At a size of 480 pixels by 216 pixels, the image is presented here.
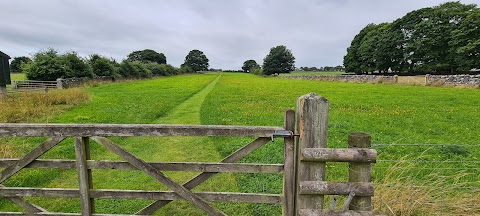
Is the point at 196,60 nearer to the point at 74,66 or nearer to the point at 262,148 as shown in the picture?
the point at 74,66

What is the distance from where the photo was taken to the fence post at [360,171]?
3.18 metres

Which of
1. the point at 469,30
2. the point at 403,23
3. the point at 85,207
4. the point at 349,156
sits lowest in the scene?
the point at 85,207

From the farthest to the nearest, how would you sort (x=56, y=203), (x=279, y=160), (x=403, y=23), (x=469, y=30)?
(x=403, y=23) → (x=469, y=30) → (x=279, y=160) → (x=56, y=203)

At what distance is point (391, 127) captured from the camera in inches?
451

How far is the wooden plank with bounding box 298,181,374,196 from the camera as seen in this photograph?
125 inches

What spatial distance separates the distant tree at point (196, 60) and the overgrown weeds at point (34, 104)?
502ft

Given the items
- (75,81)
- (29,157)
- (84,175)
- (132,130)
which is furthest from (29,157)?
(75,81)

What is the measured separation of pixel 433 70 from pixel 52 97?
64.5 metres

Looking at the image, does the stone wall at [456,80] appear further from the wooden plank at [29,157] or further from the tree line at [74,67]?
the tree line at [74,67]

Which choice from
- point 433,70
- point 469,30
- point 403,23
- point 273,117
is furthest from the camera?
point 403,23

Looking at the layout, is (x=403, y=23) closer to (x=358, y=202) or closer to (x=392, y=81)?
(x=392, y=81)

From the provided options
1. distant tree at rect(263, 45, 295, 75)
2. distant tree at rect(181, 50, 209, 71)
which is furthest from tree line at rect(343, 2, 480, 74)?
distant tree at rect(181, 50, 209, 71)

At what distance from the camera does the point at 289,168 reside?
335 cm

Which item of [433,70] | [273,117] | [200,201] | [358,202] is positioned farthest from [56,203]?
[433,70]
